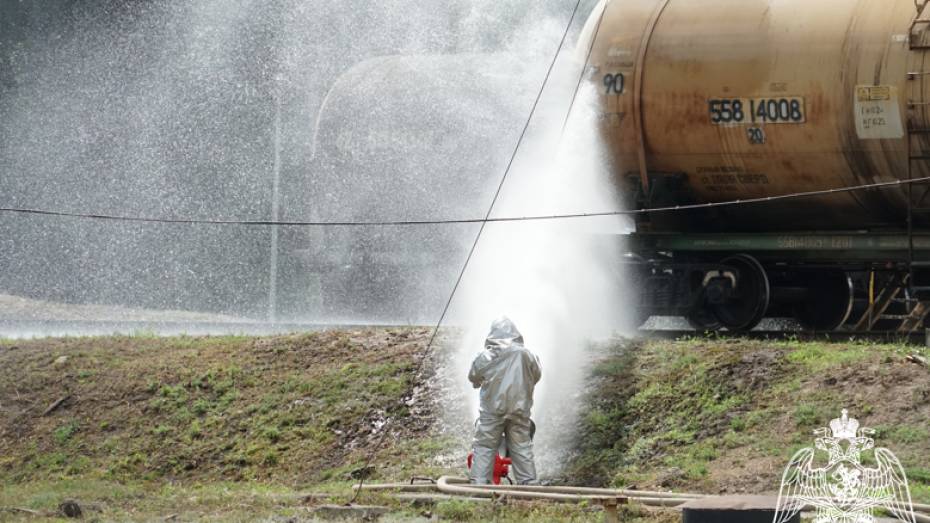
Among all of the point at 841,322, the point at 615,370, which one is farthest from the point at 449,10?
the point at 615,370

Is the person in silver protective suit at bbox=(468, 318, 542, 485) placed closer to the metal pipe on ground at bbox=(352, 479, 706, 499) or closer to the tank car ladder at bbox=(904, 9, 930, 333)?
the metal pipe on ground at bbox=(352, 479, 706, 499)

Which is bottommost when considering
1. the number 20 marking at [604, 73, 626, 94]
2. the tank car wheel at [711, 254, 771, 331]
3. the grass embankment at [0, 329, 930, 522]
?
the grass embankment at [0, 329, 930, 522]

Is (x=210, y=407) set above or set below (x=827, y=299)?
below

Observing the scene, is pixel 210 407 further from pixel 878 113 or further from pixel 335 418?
pixel 878 113

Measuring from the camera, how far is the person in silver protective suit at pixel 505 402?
425 inches

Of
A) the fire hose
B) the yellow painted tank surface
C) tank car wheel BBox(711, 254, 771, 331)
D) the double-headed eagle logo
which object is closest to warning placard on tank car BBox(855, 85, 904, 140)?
the yellow painted tank surface

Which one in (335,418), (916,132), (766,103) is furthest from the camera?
(766,103)

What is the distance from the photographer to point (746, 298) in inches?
624

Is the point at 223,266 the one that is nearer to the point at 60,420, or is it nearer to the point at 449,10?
the point at 449,10

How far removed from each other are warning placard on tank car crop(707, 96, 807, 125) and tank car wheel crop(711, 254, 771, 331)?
5.90 ft

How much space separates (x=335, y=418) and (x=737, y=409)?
3899 millimetres

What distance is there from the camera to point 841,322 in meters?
16.0

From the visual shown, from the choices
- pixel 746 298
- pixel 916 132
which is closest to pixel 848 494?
pixel 916 132

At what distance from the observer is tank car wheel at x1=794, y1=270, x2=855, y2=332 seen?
629 inches
